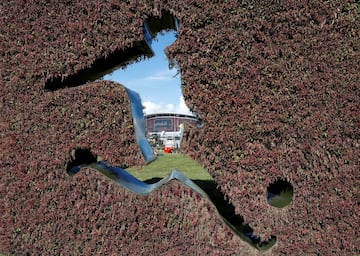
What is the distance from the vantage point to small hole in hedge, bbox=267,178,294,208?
363 cm

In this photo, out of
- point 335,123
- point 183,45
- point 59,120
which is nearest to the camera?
point 335,123

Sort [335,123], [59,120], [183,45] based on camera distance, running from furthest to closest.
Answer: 1. [59,120]
2. [183,45]
3. [335,123]

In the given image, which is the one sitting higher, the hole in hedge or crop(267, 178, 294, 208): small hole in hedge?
the hole in hedge

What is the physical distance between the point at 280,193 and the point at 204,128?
1.15 m

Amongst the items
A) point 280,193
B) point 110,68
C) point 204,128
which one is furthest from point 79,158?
point 280,193

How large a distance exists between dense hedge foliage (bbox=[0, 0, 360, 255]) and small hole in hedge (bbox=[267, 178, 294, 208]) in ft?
0.58

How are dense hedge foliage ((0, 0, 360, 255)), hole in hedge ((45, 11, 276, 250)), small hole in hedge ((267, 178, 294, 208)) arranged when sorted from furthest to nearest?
hole in hedge ((45, 11, 276, 250))
small hole in hedge ((267, 178, 294, 208))
dense hedge foliage ((0, 0, 360, 255))

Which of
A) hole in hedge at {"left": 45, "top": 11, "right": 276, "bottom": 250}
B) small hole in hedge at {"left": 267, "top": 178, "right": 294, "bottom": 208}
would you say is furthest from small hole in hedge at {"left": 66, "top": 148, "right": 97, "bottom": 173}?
small hole in hedge at {"left": 267, "top": 178, "right": 294, "bottom": 208}

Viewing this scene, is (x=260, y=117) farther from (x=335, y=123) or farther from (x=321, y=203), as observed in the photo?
(x=321, y=203)

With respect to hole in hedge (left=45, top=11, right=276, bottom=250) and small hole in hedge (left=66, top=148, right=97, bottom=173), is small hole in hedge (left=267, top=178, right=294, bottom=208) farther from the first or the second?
small hole in hedge (left=66, top=148, right=97, bottom=173)

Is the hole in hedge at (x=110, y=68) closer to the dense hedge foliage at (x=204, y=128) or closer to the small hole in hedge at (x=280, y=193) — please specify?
the dense hedge foliage at (x=204, y=128)

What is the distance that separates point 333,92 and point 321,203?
1.09 metres

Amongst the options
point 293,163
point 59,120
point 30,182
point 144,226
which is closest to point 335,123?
point 293,163

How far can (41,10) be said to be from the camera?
13.4 ft
